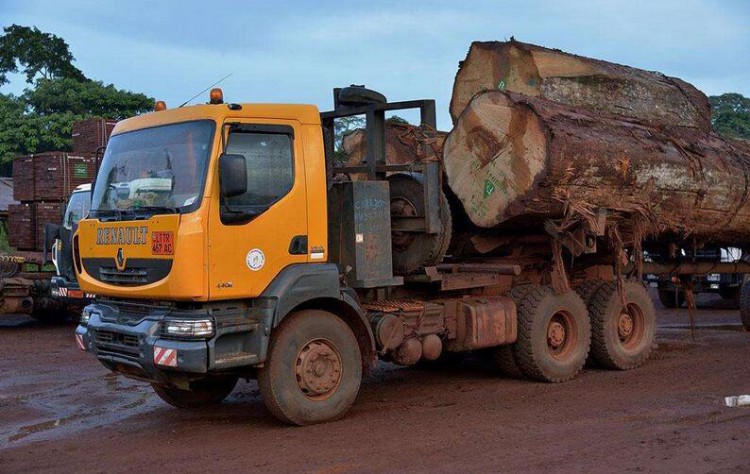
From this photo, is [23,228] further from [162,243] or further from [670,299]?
[670,299]

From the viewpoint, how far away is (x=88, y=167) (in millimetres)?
16562

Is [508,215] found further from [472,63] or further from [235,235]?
[235,235]

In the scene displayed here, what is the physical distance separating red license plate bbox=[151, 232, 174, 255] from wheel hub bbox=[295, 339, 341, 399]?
1.37 metres

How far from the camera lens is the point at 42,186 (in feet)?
53.7

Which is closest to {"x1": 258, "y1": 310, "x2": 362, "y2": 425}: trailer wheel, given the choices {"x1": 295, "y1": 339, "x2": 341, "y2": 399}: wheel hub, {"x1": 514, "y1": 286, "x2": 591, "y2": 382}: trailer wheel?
{"x1": 295, "y1": 339, "x2": 341, "y2": 399}: wheel hub

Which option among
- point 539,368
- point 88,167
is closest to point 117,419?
point 539,368

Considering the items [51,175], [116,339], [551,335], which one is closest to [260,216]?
[116,339]

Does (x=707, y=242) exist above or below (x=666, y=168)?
below

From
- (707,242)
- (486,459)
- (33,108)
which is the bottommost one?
(486,459)

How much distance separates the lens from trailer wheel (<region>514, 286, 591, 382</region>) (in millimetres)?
9062

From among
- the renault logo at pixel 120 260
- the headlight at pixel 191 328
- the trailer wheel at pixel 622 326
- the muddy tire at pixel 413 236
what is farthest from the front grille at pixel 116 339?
the trailer wheel at pixel 622 326

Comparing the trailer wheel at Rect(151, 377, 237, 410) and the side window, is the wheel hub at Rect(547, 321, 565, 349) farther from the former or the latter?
the side window

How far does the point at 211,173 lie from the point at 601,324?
5.17 m

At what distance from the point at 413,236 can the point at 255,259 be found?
6.76 ft
